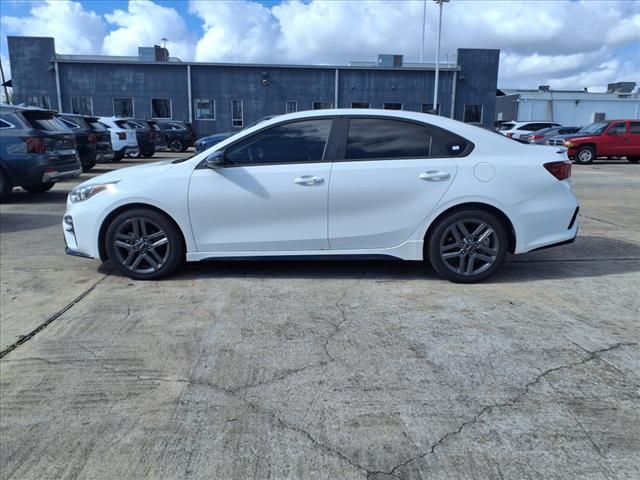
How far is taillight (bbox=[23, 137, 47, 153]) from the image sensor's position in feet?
31.7

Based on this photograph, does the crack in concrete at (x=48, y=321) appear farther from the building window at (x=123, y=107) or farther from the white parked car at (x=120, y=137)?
the building window at (x=123, y=107)

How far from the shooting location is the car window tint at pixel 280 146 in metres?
4.95

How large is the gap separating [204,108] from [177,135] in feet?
26.6

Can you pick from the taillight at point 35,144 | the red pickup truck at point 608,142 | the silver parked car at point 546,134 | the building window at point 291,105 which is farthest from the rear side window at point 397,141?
the building window at point 291,105

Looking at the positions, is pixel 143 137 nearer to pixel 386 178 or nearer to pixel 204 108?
pixel 204 108

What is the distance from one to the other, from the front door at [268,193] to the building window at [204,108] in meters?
30.5

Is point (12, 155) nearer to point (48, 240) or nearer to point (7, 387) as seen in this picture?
point (48, 240)

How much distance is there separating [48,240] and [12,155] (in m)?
3.56

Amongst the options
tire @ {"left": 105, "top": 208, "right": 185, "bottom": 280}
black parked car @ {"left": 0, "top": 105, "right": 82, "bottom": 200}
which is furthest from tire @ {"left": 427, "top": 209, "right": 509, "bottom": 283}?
black parked car @ {"left": 0, "top": 105, "right": 82, "bottom": 200}

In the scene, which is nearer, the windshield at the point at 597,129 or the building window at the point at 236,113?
the windshield at the point at 597,129

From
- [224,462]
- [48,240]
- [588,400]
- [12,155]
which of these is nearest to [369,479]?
[224,462]

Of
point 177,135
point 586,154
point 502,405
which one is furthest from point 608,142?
point 502,405

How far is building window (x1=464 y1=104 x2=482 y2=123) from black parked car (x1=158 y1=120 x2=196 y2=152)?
1829 cm

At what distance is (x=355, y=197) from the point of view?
484cm
